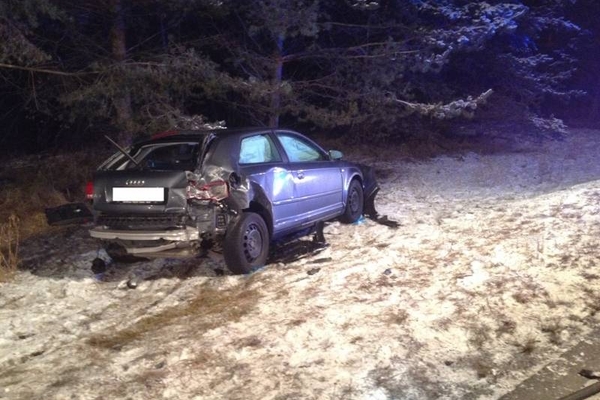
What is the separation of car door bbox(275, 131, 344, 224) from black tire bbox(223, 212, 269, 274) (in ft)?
2.41

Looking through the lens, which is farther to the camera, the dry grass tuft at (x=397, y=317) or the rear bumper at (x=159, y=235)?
the rear bumper at (x=159, y=235)

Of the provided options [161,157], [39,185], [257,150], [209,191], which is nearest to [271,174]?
[257,150]

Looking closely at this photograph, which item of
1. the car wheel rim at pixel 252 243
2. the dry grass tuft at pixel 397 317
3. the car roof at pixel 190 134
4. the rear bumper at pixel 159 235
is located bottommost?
the dry grass tuft at pixel 397 317

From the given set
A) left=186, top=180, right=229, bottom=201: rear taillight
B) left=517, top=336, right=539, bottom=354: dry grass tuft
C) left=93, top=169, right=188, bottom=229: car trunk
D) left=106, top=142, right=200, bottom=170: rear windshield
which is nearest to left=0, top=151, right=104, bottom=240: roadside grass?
left=106, top=142, right=200, bottom=170: rear windshield

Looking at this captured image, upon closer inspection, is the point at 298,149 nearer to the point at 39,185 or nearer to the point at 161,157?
the point at 161,157

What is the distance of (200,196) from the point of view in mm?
5281

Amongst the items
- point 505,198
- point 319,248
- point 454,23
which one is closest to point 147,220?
point 319,248

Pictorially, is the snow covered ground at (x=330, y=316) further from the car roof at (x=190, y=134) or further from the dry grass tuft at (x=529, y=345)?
the car roof at (x=190, y=134)

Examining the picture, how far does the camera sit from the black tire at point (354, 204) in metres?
7.89

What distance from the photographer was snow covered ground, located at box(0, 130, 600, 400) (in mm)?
3518

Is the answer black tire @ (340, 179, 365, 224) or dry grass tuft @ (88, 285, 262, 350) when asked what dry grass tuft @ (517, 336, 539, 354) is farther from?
black tire @ (340, 179, 365, 224)

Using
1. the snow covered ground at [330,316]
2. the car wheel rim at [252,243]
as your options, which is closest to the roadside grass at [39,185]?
the snow covered ground at [330,316]

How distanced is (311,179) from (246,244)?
149 cm

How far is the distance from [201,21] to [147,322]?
8.46 m
